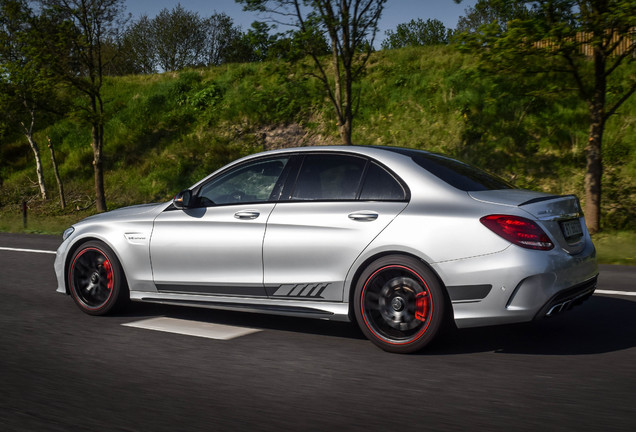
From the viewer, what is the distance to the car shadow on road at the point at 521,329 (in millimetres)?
5078

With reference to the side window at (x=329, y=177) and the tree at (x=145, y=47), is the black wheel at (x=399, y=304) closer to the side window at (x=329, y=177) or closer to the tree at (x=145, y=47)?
the side window at (x=329, y=177)

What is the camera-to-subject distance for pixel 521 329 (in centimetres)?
571

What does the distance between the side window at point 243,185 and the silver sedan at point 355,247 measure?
0.01 metres

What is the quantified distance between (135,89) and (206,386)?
105 feet

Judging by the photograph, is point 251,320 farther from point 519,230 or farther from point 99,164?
point 99,164

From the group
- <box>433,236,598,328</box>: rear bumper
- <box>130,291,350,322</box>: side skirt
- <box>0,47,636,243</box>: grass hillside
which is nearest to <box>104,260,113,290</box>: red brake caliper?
<box>130,291,350,322</box>: side skirt

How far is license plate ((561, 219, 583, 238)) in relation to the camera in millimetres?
4927

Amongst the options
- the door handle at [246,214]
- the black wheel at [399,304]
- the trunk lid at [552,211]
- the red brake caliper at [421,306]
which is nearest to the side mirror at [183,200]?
the door handle at [246,214]

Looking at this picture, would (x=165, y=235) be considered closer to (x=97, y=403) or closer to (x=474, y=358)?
(x=97, y=403)

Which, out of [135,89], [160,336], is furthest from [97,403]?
[135,89]

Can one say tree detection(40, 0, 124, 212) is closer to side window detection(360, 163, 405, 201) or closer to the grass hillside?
the grass hillside

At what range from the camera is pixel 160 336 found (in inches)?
A: 226

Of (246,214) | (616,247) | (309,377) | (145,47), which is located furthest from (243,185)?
(145,47)

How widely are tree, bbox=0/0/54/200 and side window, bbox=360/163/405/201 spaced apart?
57.2 feet
